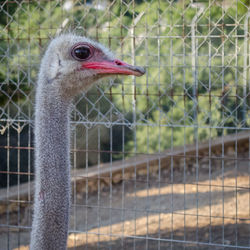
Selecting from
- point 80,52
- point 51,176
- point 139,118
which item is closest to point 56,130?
point 51,176

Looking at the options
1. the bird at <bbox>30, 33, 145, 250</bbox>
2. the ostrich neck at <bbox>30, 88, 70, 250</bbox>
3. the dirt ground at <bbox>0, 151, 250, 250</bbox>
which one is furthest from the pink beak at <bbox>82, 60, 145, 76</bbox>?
the dirt ground at <bbox>0, 151, 250, 250</bbox>

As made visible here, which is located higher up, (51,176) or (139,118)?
(139,118)

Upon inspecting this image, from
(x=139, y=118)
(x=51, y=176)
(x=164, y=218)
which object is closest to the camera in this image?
(x=51, y=176)

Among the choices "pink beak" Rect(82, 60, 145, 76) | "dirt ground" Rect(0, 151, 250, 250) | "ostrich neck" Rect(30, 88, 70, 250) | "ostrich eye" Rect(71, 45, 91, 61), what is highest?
"ostrich eye" Rect(71, 45, 91, 61)

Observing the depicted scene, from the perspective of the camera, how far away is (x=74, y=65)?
6.66 ft

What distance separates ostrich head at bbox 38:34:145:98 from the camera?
2004 mm

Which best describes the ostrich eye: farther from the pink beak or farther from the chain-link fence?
the chain-link fence

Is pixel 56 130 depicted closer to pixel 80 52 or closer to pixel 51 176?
pixel 51 176

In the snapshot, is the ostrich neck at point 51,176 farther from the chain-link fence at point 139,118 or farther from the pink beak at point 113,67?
the chain-link fence at point 139,118

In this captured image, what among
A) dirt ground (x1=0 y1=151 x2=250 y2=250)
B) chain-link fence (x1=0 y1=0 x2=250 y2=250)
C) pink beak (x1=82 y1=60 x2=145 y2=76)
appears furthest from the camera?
dirt ground (x1=0 y1=151 x2=250 y2=250)

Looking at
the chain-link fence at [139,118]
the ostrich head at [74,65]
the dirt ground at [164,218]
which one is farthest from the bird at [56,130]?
the dirt ground at [164,218]

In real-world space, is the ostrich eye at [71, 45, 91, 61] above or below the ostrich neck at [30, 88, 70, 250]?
above

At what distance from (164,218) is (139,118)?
99 centimetres

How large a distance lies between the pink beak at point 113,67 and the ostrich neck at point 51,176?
0.19 meters
